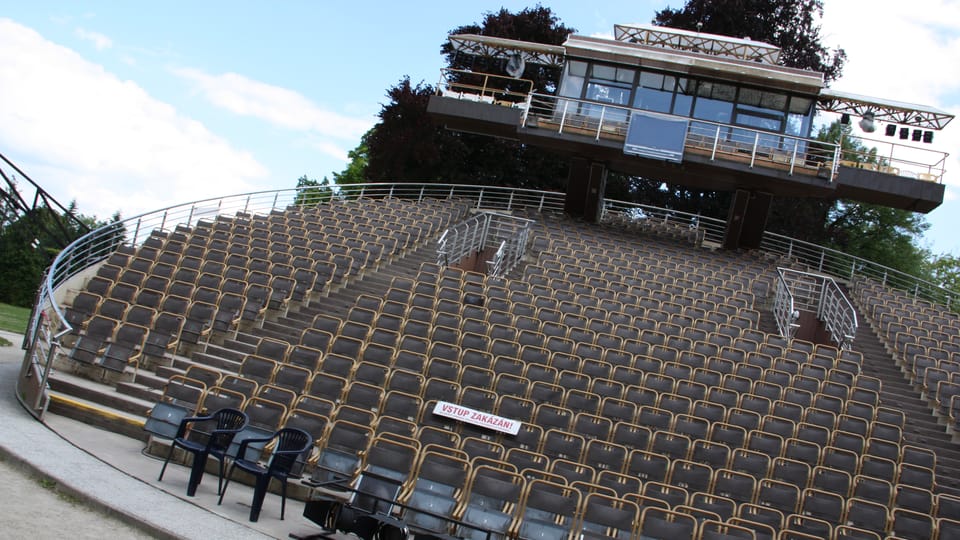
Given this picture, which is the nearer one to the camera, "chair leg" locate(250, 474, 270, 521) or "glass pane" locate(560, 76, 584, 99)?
"chair leg" locate(250, 474, 270, 521)

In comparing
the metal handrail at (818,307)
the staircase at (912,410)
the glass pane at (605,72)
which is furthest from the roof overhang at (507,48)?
the staircase at (912,410)

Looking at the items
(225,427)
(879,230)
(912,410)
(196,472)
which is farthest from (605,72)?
(879,230)

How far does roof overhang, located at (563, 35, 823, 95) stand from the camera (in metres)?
23.3

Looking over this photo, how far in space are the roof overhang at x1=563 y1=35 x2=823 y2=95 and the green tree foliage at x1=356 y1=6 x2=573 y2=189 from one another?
7685 millimetres

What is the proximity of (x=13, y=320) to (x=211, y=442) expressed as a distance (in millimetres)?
15638

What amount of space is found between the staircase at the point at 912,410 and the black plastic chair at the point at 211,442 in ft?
29.8

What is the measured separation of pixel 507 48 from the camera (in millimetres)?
26672

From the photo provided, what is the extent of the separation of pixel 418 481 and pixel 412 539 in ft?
1.91

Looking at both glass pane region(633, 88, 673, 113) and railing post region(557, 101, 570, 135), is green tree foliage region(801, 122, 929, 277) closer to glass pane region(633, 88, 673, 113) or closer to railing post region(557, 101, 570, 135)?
glass pane region(633, 88, 673, 113)

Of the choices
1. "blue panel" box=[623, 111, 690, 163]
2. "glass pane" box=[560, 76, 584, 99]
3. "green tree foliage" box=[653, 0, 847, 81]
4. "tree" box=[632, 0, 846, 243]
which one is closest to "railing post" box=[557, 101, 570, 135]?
"glass pane" box=[560, 76, 584, 99]

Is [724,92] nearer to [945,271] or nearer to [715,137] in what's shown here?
[715,137]

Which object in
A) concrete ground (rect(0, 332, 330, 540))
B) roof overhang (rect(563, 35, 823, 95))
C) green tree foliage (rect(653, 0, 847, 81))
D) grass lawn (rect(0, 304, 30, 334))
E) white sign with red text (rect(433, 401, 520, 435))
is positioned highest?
green tree foliage (rect(653, 0, 847, 81))

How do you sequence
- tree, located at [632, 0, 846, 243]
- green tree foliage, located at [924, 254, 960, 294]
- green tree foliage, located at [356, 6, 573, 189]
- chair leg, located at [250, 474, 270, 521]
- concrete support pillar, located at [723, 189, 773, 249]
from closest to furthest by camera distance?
chair leg, located at [250, 474, 270, 521], concrete support pillar, located at [723, 189, 773, 249], green tree foliage, located at [356, 6, 573, 189], tree, located at [632, 0, 846, 243], green tree foliage, located at [924, 254, 960, 294]

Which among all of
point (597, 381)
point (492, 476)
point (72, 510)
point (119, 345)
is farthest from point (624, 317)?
point (72, 510)
